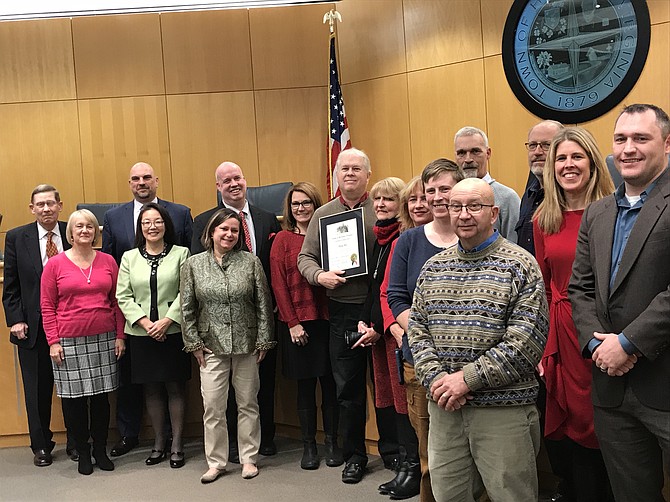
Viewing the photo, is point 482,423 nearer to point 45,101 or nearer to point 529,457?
point 529,457

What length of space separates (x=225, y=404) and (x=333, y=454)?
2.23 feet

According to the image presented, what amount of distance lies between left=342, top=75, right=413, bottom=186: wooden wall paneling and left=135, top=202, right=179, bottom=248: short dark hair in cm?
300

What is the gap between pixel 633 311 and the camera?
247cm

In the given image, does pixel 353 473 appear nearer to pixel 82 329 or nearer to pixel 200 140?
pixel 82 329

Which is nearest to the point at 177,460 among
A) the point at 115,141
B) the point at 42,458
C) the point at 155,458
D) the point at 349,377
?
the point at 155,458

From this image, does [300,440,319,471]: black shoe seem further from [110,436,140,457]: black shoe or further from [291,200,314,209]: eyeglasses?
[291,200,314,209]: eyeglasses

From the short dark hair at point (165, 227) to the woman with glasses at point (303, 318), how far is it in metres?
0.65

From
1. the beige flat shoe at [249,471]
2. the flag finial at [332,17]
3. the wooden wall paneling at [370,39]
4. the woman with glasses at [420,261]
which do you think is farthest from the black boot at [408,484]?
the flag finial at [332,17]

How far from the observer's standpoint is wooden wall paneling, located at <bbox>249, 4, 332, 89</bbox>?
7.60 meters

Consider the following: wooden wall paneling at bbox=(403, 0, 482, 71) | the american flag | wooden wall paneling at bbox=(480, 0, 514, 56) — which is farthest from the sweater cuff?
the american flag

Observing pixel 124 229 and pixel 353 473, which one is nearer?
pixel 353 473

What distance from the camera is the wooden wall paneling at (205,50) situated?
7547 millimetres

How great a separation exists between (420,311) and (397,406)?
1.03 m

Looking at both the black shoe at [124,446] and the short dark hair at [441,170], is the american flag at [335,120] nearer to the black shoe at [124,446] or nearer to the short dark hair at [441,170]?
the black shoe at [124,446]
